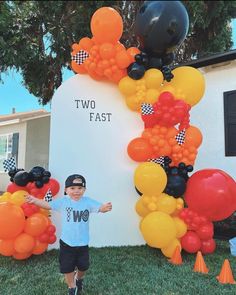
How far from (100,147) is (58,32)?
609 cm

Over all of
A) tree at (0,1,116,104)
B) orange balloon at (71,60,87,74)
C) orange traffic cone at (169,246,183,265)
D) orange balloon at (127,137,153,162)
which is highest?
tree at (0,1,116,104)

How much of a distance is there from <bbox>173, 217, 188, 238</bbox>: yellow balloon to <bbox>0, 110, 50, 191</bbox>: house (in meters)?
11.5

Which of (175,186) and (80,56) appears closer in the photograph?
(175,186)

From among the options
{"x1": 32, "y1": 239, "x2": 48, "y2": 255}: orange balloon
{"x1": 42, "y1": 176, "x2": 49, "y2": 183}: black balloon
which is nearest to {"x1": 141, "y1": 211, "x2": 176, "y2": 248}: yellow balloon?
{"x1": 32, "y1": 239, "x2": 48, "y2": 255}: orange balloon

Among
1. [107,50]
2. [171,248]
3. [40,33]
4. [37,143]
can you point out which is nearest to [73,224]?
[171,248]

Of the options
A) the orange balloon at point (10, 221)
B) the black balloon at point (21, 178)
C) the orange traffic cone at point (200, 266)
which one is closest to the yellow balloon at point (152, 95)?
the black balloon at point (21, 178)

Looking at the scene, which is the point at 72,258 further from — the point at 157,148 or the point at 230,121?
the point at 230,121

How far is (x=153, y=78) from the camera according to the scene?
18.0ft

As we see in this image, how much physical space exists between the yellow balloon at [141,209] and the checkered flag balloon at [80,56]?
233 cm

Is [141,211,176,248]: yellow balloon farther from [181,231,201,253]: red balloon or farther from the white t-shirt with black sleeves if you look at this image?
the white t-shirt with black sleeves

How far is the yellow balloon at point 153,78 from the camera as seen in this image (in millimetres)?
5473

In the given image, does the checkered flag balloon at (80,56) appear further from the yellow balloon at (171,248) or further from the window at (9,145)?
the window at (9,145)

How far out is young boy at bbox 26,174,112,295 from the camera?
370 centimetres

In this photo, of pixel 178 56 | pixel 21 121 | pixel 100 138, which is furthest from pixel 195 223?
pixel 21 121
